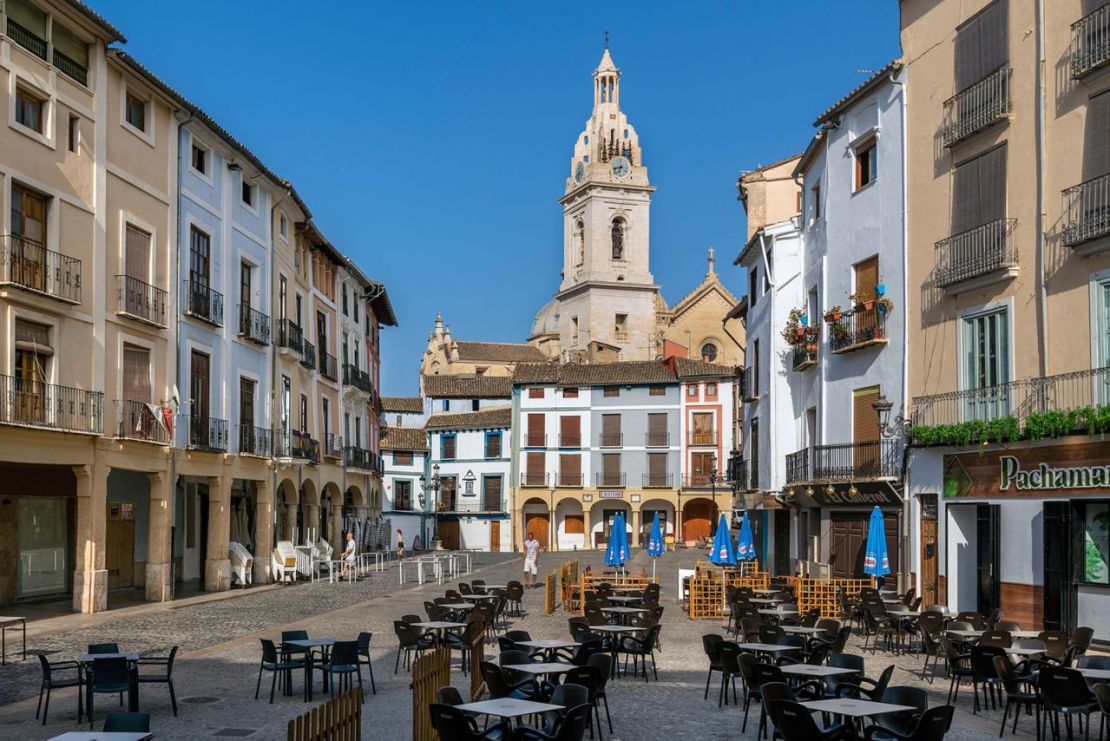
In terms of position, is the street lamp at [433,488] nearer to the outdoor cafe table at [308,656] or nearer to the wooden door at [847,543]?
the wooden door at [847,543]

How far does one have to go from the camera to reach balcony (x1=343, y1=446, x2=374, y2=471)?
47800mm

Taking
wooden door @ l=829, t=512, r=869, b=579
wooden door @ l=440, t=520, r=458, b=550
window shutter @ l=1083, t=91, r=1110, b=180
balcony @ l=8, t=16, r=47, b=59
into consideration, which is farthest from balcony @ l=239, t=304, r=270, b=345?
wooden door @ l=440, t=520, r=458, b=550

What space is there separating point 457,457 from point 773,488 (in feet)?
124

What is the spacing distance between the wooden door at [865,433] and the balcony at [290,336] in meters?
17.7

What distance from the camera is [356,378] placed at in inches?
1960

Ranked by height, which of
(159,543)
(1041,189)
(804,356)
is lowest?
(159,543)

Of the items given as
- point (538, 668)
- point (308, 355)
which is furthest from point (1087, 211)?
point (308, 355)

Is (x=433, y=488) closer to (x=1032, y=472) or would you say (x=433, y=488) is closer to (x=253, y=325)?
(x=253, y=325)

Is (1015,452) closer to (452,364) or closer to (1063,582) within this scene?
(1063,582)

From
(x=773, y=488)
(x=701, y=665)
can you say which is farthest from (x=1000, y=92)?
(x=773, y=488)

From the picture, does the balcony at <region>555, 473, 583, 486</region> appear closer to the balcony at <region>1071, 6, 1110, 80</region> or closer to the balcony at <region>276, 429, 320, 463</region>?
the balcony at <region>276, 429, 320, 463</region>

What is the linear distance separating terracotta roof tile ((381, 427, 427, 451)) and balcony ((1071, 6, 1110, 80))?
55.8 m

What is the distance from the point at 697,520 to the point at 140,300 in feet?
149

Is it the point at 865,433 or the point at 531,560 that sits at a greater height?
the point at 865,433
